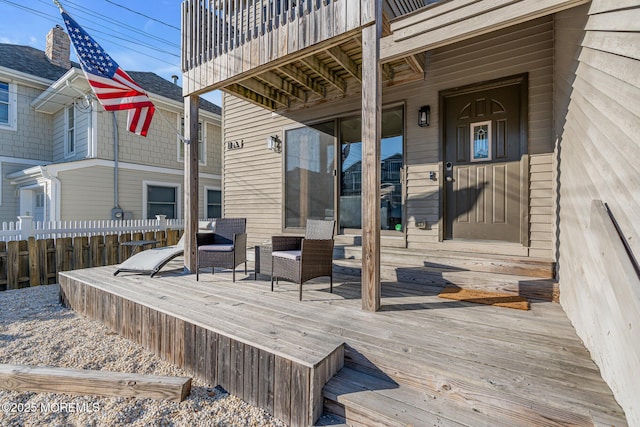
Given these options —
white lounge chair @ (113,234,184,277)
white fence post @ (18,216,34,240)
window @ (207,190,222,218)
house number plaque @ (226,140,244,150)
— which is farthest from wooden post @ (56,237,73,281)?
window @ (207,190,222,218)

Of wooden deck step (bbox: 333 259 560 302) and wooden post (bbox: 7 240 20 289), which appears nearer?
wooden deck step (bbox: 333 259 560 302)

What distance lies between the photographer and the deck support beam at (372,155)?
266cm

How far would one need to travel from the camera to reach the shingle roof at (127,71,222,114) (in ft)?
32.4

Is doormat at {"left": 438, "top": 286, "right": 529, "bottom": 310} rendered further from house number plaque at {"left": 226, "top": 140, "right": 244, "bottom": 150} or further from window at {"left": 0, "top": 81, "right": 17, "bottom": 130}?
window at {"left": 0, "top": 81, "right": 17, "bottom": 130}

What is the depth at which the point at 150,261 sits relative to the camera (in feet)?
13.7

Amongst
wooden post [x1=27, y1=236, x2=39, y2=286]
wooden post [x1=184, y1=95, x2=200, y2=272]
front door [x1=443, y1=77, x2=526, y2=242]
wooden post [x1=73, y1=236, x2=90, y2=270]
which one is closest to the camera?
front door [x1=443, y1=77, x2=526, y2=242]

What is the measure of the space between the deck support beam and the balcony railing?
72 cm

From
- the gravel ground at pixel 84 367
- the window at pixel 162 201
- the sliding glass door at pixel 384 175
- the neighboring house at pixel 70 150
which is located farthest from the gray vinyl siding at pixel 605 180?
the window at pixel 162 201

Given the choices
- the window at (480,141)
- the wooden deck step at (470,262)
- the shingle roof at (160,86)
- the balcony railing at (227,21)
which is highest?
the shingle roof at (160,86)

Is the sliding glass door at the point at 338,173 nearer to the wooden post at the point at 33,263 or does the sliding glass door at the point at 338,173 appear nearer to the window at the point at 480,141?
the window at the point at 480,141

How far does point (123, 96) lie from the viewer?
157 inches

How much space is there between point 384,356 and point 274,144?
4.47 meters

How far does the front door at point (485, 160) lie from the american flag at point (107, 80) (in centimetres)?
429

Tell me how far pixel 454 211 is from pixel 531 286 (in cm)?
129
